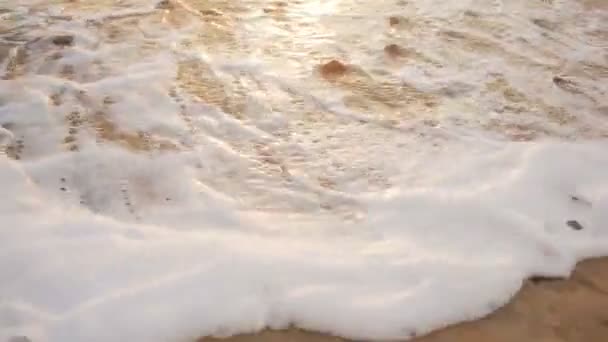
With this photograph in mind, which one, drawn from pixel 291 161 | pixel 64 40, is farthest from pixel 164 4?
pixel 291 161

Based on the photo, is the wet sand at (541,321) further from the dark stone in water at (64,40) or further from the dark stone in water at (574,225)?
the dark stone in water at (64,40)

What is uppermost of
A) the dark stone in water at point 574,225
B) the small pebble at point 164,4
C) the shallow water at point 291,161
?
the small pebble at point 164,4

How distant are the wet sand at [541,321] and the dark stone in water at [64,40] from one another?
1.29 meters

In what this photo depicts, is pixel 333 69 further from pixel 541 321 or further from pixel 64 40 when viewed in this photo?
pixel 541 321

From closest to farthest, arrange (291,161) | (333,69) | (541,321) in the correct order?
(541,321), (291,161), (333,69)

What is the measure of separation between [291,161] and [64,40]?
3.14 ft

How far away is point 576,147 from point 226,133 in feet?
3.00

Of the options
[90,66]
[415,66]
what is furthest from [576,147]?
[90,66]

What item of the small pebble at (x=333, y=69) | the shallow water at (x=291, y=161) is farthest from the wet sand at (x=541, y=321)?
the small pebble at (x=333, y=69)

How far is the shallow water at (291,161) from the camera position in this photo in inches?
56.2

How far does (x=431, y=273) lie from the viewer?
1483 mm

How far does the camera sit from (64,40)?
2.27 metres

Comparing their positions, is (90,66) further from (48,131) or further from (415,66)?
(415,66)

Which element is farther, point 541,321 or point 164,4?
point 164,4
